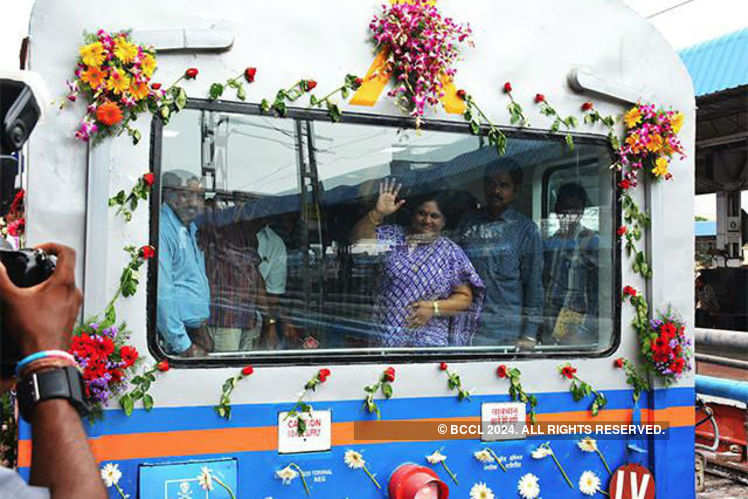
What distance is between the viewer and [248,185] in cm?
286

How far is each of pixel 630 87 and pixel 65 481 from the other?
2.80 m

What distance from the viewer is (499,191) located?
3264 mm

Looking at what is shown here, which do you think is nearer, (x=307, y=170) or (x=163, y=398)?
(x=163, y=398)

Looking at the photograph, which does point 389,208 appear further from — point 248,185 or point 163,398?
point 163,398

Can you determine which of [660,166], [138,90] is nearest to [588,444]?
[660,166]

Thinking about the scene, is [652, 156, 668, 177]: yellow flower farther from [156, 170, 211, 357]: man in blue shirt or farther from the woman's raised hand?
[156, 170, 211, 357]: man in blue shirt

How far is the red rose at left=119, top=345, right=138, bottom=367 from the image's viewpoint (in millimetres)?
2574

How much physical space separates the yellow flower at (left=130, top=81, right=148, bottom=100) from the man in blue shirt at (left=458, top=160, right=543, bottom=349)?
1.29m

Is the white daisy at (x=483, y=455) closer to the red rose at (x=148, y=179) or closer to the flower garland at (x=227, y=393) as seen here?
the flower garland at (x=227, y=393)

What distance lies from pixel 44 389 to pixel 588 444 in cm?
242

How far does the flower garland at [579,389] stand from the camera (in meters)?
3.21

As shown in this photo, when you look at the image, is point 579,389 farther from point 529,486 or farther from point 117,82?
point 117,82

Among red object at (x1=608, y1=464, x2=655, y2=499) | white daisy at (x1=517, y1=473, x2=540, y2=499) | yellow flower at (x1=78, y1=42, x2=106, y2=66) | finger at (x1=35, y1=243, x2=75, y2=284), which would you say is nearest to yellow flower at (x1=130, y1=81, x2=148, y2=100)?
yellow flower at (x1=78, y1=42, x2=106, y2=66)

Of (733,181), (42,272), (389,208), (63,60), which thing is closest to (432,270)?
(389,208)
